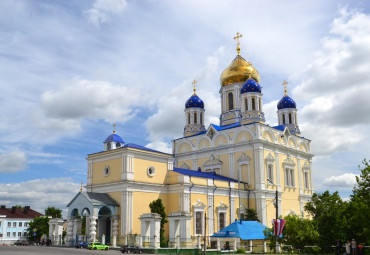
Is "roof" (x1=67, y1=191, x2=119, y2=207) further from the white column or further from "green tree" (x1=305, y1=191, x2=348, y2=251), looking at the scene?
"green tree" (x1=305, y1=191, x2=348, y2=251)

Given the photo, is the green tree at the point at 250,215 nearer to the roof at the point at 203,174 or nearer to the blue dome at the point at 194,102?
the roof at the point at 203,174

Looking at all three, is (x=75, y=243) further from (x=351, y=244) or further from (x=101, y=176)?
(x=351, y=244)

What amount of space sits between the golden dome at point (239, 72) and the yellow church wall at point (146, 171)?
15.5 meters

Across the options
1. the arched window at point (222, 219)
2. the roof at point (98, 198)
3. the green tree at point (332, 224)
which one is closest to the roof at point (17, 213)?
the roof at point (98, 198)

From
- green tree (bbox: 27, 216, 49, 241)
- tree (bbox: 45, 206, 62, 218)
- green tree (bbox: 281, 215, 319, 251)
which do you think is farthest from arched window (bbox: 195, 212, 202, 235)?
tree (bbox: 45, 206, 62, 218)

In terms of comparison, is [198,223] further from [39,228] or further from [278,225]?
[39,228]

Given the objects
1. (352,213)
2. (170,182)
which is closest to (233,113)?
(170,182)

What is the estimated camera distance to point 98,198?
2914cm

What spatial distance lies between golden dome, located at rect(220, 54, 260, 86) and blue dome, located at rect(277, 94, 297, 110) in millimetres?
3696

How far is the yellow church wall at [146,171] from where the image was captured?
30.5 m

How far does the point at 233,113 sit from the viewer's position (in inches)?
1699

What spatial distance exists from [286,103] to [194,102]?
10.3m

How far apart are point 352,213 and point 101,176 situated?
1844 centimetres

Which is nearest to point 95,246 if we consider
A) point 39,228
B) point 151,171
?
point 151,171
